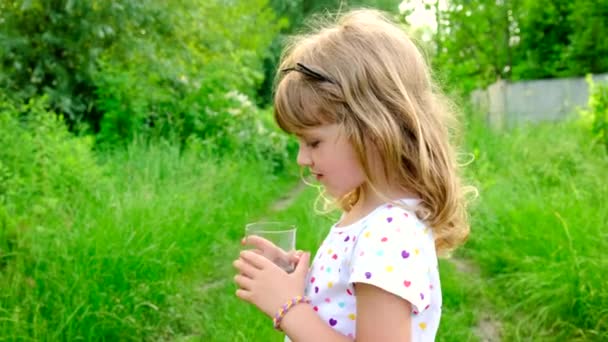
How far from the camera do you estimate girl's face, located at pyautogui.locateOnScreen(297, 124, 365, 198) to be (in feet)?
4.64

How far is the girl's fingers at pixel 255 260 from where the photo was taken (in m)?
1.47

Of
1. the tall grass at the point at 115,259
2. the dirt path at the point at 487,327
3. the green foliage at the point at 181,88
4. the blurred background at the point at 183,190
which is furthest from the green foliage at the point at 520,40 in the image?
the dirt path at the point at 487,327

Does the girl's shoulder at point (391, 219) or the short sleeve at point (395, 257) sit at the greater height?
the girl's shoulder at point (391, 219)

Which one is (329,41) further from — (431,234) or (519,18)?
(519,18)

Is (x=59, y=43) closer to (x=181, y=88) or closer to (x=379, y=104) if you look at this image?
(x=181, y=88)

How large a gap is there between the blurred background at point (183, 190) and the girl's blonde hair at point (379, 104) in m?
0.46

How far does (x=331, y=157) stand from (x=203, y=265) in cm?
294

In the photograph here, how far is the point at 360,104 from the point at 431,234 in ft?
1.16

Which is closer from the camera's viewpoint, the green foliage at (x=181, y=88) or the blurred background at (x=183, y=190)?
the blurred background at (x=183, y=190)

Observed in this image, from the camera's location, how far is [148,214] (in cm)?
400

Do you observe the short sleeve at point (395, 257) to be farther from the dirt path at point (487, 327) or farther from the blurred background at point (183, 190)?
the dirt path at point (487, 327)

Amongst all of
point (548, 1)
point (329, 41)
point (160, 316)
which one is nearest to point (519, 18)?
point (548, 1)

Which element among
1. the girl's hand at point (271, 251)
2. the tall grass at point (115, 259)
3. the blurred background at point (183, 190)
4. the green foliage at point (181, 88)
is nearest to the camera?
the girl's hand at point (271, 251)

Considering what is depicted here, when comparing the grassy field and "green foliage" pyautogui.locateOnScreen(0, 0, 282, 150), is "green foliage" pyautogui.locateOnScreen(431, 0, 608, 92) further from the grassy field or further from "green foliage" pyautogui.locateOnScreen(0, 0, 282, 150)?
the grassy field
